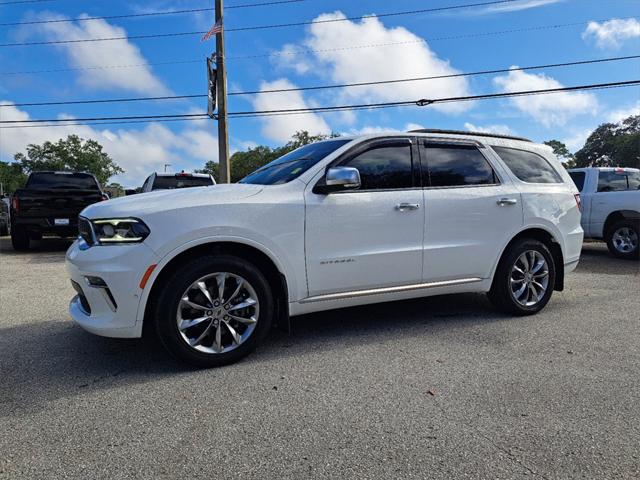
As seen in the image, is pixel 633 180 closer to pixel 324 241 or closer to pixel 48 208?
pixel 324 241

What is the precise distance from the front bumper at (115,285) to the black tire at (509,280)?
3.26m

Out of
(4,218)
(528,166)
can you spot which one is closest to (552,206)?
(528,166)

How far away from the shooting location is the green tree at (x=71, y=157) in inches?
2539

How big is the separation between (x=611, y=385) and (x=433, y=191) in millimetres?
2001

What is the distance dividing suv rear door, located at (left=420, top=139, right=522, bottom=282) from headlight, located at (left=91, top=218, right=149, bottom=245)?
2355 mm

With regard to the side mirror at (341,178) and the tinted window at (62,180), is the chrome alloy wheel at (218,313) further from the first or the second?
the tinted window at (62,180)

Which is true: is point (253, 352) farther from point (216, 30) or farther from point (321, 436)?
point (216, 30)

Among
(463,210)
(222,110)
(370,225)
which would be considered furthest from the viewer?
(222,110)

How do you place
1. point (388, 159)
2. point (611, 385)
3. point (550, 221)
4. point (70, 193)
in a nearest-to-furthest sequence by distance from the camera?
point (611, 385), point (388, 159), point (550, 221), point (70, 193)

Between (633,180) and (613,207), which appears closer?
(613,207)

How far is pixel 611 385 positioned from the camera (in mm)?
3047

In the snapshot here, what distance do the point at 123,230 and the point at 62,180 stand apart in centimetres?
913

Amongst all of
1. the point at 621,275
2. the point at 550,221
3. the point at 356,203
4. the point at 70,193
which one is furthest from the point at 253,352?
the point at 70,193

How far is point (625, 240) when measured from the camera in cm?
909
